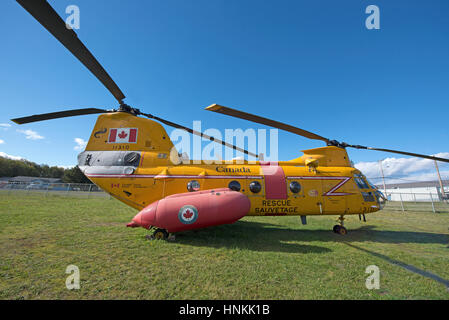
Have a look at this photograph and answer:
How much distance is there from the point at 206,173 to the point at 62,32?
6216mm

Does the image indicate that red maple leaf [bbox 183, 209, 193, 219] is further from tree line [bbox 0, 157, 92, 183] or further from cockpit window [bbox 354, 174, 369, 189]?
tree line [bbox 0, 157, 92, 183]

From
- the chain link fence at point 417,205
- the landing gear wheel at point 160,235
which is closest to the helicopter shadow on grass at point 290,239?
the landing gear wheel at point 160,235

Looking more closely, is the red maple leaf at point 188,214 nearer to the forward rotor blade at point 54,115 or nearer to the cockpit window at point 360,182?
the forward rotor blade at point 54,115

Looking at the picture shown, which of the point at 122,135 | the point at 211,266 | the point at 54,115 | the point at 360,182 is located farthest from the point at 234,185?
the point at 54,115

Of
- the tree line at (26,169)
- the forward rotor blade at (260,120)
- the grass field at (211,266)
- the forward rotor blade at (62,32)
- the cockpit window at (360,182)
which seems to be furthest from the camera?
the tree line at (26,169)

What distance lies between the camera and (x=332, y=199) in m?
8.35

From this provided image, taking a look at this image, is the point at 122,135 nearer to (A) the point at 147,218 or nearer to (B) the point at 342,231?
(A) the point at 147,218

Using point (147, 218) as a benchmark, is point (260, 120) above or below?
above

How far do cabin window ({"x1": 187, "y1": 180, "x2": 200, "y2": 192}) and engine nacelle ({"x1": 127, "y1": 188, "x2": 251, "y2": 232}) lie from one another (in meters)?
1.25

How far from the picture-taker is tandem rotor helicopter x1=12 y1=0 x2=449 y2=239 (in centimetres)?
764

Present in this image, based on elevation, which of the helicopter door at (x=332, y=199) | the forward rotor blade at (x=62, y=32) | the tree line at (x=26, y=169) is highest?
the tree line at (x=26, y=169)

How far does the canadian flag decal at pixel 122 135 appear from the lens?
8.50m
